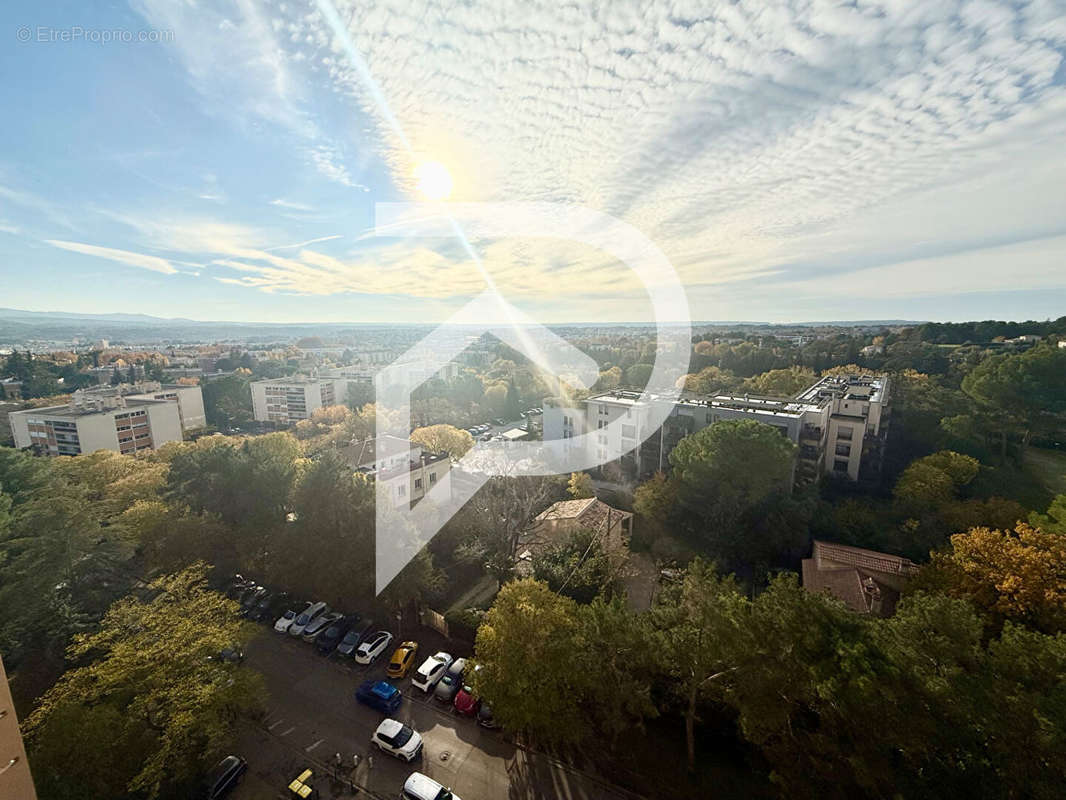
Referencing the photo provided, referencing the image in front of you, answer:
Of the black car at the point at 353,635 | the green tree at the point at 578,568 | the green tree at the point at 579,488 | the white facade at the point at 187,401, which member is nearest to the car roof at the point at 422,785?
the black car at the point at 353,635

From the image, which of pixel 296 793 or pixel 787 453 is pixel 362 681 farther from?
pixel 787 453

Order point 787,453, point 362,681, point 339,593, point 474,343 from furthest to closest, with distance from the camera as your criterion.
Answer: point 474,343
point 787,453
point 339,593
point 362,681

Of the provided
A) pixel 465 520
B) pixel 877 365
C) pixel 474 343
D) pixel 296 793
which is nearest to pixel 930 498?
pixel 465 520

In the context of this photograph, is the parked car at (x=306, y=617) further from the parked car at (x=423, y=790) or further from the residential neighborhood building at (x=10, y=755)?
the residential neighborhood building at (x=10, y=755)

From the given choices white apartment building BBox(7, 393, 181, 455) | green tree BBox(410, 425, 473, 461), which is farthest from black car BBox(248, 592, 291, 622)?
white apartment building BBox(7, 393, 181, 455)

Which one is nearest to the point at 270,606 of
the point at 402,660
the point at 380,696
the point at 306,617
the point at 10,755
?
the point at 306,617

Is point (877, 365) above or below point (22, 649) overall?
above

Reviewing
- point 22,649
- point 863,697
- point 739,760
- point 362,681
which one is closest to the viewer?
point 863,697
